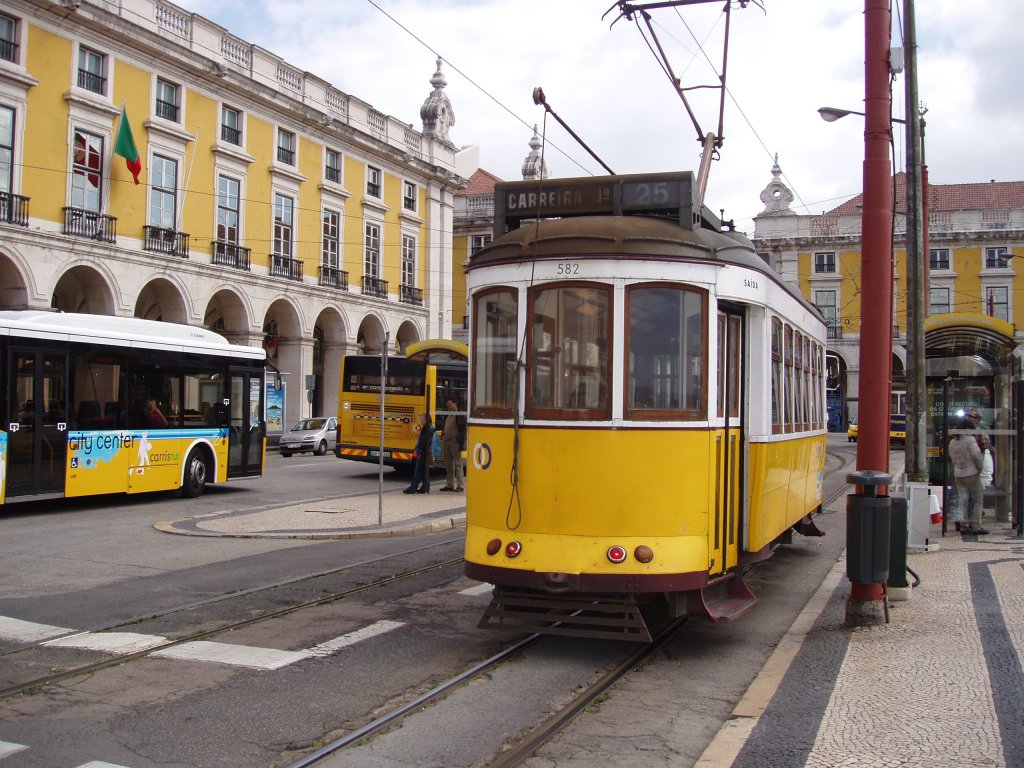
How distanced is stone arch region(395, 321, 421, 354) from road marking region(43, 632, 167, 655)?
4064cm

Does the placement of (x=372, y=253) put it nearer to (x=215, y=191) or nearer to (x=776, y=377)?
(x=215, y=191)

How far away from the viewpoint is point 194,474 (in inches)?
734

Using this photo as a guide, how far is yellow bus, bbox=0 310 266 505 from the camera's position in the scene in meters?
14.7

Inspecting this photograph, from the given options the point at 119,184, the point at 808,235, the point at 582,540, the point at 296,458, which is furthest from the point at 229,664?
the point at 808,235

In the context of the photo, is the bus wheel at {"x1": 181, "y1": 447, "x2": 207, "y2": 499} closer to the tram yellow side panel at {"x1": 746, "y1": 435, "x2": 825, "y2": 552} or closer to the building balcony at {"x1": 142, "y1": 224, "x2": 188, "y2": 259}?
the tram yellow side panel at {"x1": 746, "y1": 435, "x2": 825, "y2": 552}

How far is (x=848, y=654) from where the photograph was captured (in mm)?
7191

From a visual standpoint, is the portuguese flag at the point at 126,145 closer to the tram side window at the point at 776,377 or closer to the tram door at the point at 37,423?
the tram door at the point at 37,423

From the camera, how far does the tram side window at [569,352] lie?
693 cm

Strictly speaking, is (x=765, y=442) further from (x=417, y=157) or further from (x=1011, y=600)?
(x=417, y=157)

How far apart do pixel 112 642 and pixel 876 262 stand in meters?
6.76

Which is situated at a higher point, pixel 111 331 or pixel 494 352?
pixel 111 331

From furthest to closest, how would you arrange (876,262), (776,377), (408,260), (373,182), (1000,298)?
(1000,298)
(408,260)
(373,182)
(776,377)
(876,262)

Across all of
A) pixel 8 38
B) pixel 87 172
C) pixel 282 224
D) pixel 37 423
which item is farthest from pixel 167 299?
pixel 37 423

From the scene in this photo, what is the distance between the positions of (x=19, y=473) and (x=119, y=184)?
65.0 feet
